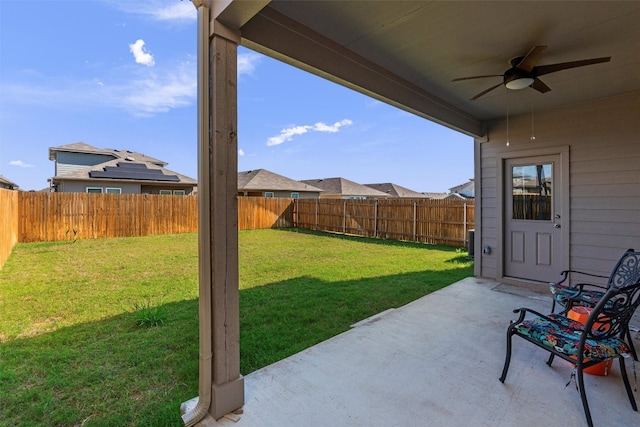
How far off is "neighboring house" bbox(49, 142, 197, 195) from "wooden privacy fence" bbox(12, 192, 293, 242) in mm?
3687

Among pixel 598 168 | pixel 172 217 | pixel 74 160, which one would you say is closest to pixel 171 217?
pixel 172 217

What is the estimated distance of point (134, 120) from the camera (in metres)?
16.5

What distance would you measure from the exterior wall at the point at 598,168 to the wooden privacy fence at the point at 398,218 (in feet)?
15.6

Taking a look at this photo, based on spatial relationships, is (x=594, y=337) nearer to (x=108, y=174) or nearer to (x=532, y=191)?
(x=532, y=191)

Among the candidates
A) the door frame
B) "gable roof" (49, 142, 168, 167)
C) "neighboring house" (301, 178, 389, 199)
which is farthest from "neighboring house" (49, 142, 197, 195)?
the door frame

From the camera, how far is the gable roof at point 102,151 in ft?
51.8

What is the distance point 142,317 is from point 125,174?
43.7 ft

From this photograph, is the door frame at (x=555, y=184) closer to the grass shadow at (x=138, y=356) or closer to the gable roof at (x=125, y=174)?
the grass shadow at (x=138, y=356)

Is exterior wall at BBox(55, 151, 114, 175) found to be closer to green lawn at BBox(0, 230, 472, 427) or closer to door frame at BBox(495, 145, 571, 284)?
green lawn at BBox(0, 230, 472, 427)

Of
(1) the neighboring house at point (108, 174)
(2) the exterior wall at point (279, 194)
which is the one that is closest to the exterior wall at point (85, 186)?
(1) the neighboring house at point (108, 174)

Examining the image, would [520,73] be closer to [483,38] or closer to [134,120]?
[483,38]

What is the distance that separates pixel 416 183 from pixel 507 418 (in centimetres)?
3304

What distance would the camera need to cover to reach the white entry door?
418 cm

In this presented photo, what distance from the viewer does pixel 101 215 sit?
10055mm
